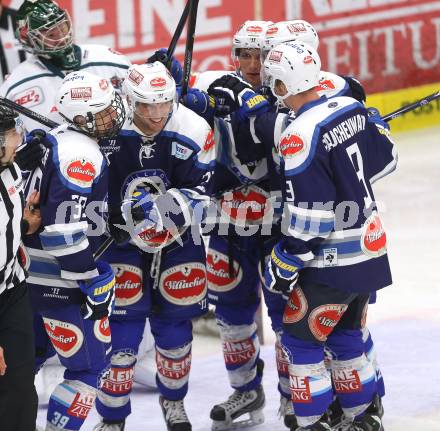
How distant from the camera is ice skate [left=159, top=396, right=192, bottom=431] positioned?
4.90m

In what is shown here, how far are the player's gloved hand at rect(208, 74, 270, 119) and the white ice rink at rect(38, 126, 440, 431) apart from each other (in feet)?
4.35

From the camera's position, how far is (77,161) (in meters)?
4.14

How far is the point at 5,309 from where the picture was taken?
12.6 feet

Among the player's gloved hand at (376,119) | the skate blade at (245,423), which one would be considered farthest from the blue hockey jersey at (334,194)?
the skate blade at (245,423)

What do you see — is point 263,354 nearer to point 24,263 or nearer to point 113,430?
point 113,430

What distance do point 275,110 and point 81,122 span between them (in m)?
0.91

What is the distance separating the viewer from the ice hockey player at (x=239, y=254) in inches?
194

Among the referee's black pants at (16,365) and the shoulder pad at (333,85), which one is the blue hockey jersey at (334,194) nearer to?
the shoulder pad at (333,85)

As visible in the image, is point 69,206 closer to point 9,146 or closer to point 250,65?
point 9,146

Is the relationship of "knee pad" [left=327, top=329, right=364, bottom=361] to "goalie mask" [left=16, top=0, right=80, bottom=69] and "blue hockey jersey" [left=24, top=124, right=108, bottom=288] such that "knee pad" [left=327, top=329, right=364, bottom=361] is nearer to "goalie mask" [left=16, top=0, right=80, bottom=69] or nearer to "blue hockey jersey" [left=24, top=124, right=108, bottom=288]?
"blue hockey jersey" [left=24, top=124, right=108, bottom=288]

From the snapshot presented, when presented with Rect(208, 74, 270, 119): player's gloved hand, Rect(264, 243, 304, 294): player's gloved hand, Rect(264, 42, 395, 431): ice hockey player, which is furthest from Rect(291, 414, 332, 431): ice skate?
Rect(208, 74, 270, 119): player's gloved hand

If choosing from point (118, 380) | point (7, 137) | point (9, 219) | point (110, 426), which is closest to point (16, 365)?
point (9, 219)

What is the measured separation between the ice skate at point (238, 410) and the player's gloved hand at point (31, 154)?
142 centimetres

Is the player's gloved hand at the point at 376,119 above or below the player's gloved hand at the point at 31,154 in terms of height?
below
